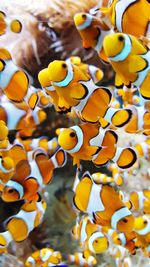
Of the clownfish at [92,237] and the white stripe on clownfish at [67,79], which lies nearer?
the white stripe on clownfish at [67,79]

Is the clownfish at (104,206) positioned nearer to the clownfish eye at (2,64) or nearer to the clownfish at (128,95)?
the clownfish eye at (2,64)

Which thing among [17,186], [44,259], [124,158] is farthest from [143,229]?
[44,259]

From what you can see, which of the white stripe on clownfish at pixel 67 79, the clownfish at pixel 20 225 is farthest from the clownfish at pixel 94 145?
the clownfish at pixel 20 225

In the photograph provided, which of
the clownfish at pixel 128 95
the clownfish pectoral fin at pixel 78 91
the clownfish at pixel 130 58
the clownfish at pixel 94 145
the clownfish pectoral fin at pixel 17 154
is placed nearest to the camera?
the clownfish at pixel 130 58

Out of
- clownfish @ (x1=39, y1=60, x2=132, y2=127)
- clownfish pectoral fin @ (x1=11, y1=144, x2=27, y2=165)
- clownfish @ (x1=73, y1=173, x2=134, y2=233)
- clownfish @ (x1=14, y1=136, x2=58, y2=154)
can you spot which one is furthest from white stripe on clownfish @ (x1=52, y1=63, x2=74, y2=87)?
clownfish @ (x1=14, y1=136, x2=58, y2=154)

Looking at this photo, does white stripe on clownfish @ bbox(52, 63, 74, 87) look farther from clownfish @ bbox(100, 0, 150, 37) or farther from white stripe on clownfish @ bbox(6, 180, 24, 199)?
white stripe on clownfish @ bbox(6, 180, 24, 199)

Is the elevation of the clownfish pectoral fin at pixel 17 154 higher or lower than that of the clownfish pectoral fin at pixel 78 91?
lower

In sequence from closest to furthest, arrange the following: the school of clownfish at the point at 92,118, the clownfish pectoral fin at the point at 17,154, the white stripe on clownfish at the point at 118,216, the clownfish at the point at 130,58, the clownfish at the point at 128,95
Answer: the clownfish at the point at 130,58, the school of clownfish at the point at 92,118, the white stripe on clownfish at the point at 118,216, the clownfish pectoral fin at the point at 17,154, the clownfish at the point at 128,95

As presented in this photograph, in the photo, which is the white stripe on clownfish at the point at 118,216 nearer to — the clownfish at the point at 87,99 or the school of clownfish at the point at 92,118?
the school of clownfish at the point at 92,118

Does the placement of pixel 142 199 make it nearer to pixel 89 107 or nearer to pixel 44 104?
pixel 44 104

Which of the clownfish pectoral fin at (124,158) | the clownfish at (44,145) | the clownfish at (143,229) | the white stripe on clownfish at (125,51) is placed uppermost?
the white stripe on clownfish at (125,51)
